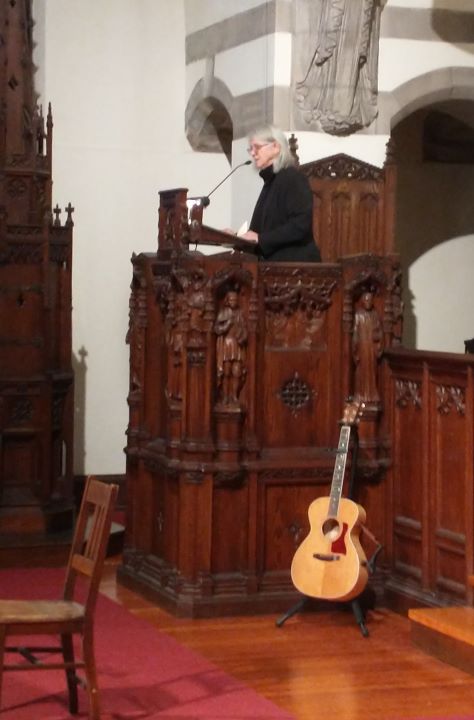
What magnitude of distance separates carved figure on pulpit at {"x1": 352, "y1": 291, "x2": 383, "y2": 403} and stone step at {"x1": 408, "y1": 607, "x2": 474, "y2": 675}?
1228mm

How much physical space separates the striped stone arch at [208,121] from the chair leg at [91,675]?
5.50 metres

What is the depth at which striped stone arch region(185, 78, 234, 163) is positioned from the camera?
10344 mm

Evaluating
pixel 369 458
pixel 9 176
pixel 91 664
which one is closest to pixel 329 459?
pixel 369 458

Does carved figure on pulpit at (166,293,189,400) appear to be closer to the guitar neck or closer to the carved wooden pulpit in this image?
the carved wooden pulpit

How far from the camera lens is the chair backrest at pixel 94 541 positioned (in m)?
5.41

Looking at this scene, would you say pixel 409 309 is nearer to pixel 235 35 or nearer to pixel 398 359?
pixel 235 35

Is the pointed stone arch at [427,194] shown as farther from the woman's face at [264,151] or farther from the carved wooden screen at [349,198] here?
the woman's face at [264,151]

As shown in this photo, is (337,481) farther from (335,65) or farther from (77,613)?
(335,65)

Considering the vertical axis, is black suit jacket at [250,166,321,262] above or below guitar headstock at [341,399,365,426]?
above

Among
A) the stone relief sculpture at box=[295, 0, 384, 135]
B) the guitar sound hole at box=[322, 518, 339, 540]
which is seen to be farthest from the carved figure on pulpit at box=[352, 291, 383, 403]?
the stone relief sculpture at box=[295, 0, 384, 135]

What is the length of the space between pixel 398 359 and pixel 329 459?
630 mm

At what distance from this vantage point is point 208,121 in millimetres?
10789

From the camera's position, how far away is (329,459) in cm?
750

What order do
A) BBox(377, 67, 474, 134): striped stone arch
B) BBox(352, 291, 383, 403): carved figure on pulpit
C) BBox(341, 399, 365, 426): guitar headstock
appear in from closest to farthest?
1. BBox(341, 399, 365, 426): guitar headstock
2. BBox(352, 291, 383, 403): carved figure on pulpit
3. BBox(377, 67, 474, 134): striped stone arch
